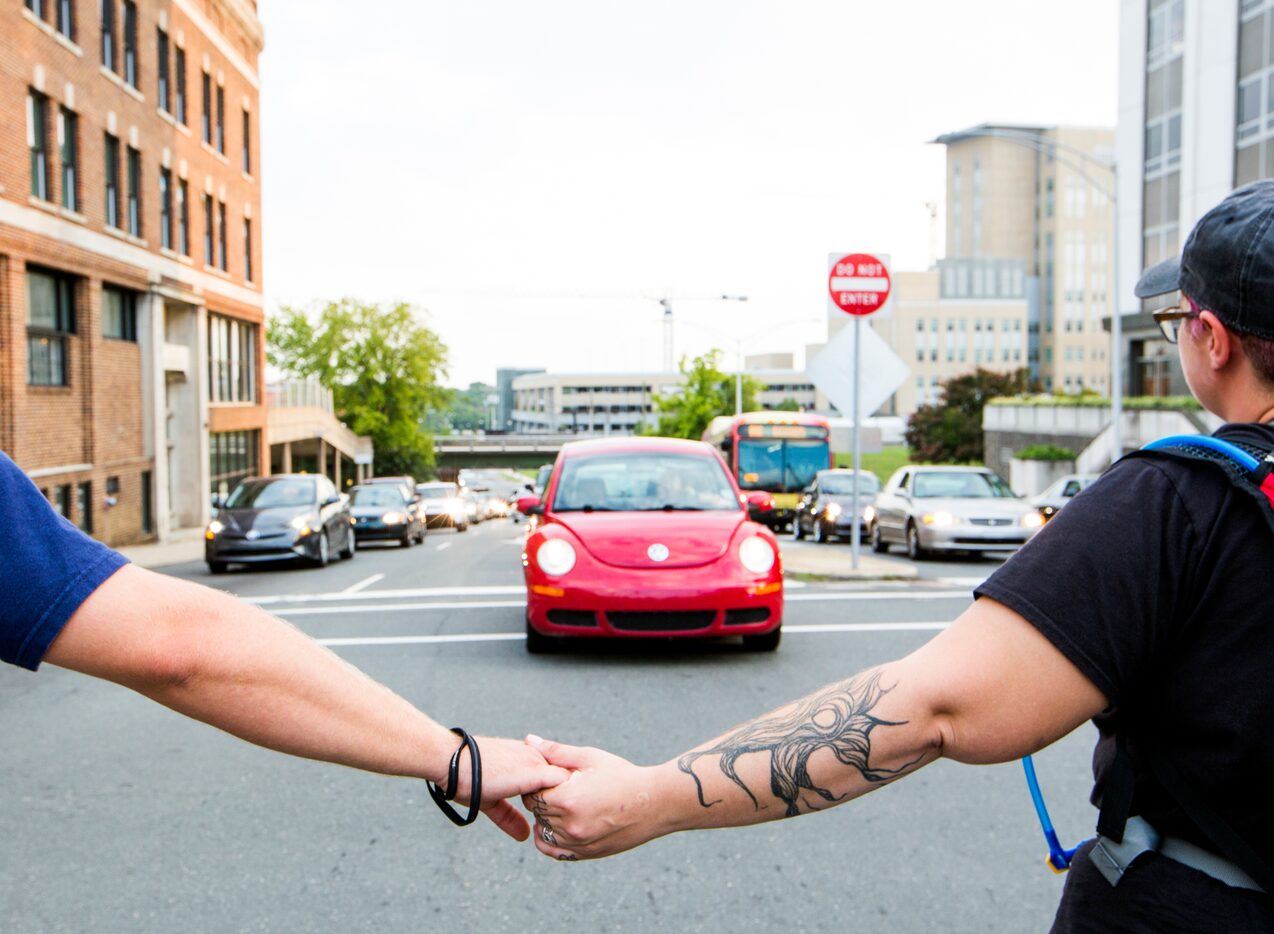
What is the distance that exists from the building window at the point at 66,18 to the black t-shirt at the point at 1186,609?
89.7ft

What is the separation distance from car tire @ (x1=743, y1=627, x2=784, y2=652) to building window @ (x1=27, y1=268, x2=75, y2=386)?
19236mm

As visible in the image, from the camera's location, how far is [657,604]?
8.45 m

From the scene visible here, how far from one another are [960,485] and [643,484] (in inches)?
435

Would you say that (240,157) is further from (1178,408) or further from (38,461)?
(1178,408)

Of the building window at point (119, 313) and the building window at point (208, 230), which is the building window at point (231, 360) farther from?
the building window at point (119, 313)

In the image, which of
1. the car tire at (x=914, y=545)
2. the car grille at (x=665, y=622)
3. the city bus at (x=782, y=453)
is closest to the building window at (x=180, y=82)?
the city bus at (x=782, y=453)

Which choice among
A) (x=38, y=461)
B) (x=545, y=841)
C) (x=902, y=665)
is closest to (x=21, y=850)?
A: (x=545, y=841)

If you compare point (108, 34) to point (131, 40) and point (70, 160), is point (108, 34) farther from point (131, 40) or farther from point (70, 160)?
point (70, 160)

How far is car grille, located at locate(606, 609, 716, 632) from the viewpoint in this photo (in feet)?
28.2

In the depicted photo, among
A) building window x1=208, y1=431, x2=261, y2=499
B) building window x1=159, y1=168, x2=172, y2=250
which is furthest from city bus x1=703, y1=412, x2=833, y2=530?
building window x1=159, y1=168, x2=172, y2=250

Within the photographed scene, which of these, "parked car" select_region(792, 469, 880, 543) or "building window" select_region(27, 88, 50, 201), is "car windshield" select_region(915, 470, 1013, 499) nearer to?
"parked car" select_region(792, 469, 880, 543)

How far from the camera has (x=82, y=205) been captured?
25672 mm

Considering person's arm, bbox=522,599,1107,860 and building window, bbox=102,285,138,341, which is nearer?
person's arm, bbox=522,599,1107,860

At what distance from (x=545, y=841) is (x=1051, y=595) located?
1.40 m
